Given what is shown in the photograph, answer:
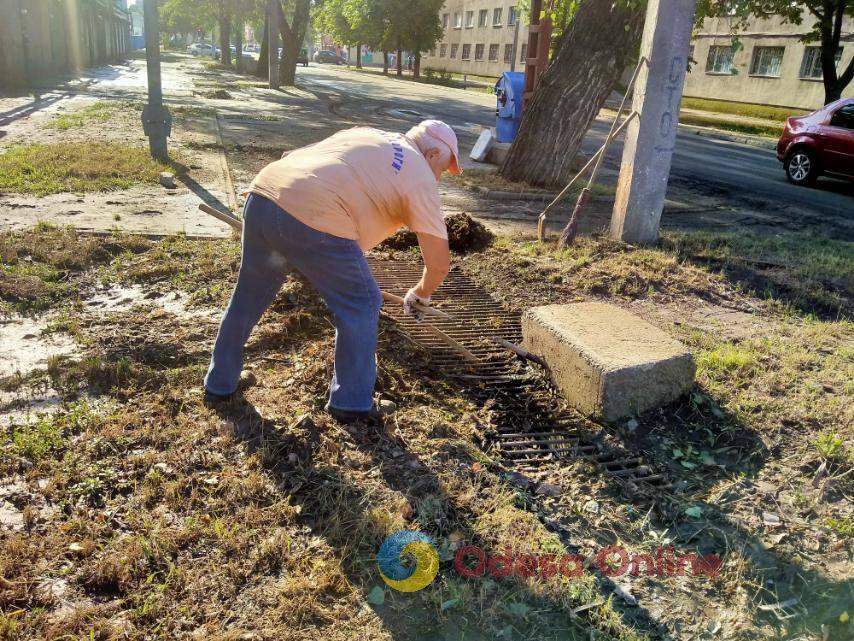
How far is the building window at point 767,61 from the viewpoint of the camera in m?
30.4

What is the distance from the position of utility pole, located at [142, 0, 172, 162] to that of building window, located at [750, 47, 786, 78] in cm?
2968

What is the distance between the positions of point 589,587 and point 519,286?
11.2ft

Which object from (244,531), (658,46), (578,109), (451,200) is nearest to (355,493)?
(244,531)

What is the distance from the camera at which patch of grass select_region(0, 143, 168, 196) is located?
749 centimetres

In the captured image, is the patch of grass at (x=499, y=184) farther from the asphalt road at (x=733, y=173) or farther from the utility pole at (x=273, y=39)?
the utility pole at (x=273, y=39)

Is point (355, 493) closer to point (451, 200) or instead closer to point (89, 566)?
point (89, 566)

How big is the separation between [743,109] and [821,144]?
1957 centimetres

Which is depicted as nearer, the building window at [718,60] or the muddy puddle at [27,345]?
the muddy puddle at [27,345]

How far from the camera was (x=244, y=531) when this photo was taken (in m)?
2.57

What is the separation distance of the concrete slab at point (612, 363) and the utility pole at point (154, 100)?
290 inches

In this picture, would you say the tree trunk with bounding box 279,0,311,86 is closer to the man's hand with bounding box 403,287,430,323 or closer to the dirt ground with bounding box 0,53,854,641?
the dirt ground with bounding box 0,53,854,641

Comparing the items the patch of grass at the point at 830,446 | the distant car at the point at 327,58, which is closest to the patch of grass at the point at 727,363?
the patch of grass at the point at 830,446

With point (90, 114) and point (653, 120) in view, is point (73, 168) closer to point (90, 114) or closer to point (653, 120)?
point (90, 114)

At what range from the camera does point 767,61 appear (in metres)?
31.0
